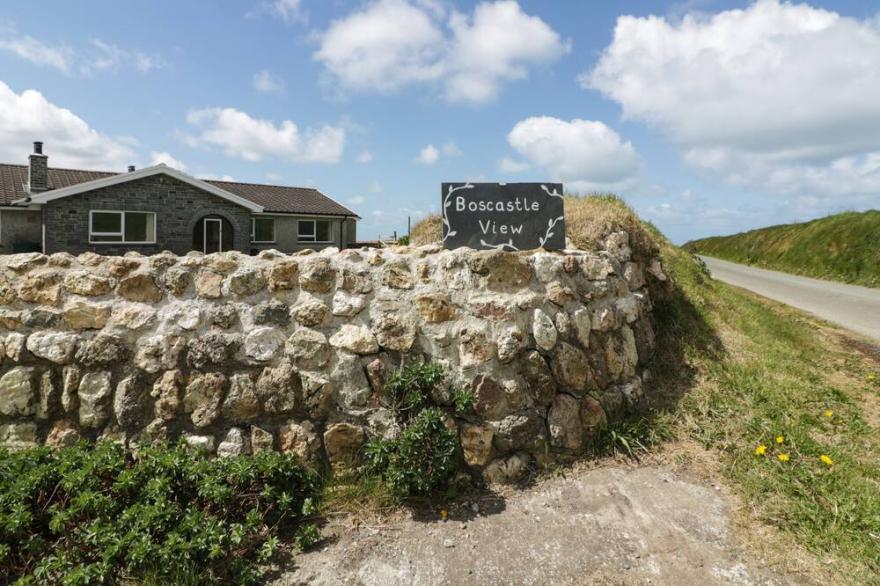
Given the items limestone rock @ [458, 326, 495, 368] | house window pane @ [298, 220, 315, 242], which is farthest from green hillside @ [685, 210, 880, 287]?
house window pane @ [298, 220, 315, 242]

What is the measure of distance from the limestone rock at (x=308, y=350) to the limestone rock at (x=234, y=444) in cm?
69

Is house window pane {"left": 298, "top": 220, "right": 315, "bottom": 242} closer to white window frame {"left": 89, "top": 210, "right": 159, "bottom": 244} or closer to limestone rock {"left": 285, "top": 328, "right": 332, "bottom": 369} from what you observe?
white window frame {"left": 89, "top": 210, "right": 159, "bottom": 244}

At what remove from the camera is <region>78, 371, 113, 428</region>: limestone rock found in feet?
12.2

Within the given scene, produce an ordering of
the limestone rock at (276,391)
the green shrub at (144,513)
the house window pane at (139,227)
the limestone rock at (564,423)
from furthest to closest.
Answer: the house window pane at (139,227)
the limestone rock at (564,423)
the limestone rock at (276,391)
the green shrub at (144,513)

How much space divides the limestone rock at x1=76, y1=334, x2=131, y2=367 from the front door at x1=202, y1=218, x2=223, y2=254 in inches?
783

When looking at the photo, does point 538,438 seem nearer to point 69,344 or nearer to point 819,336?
point 69,344

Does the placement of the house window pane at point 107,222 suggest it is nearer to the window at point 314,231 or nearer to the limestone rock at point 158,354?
the window at point 314,231

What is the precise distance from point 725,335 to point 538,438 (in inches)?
157

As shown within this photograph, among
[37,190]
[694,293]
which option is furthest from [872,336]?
[37,190]

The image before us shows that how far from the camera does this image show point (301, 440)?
3801 mm

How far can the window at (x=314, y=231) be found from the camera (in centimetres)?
2638

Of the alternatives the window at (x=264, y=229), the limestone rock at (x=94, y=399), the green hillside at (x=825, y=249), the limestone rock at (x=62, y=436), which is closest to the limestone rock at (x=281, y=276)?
the limestone rock at (x=94, y=399)

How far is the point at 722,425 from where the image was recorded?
4531mm

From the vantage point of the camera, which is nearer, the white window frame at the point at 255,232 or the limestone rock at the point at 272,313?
the limestone rock at the point at 272,313
